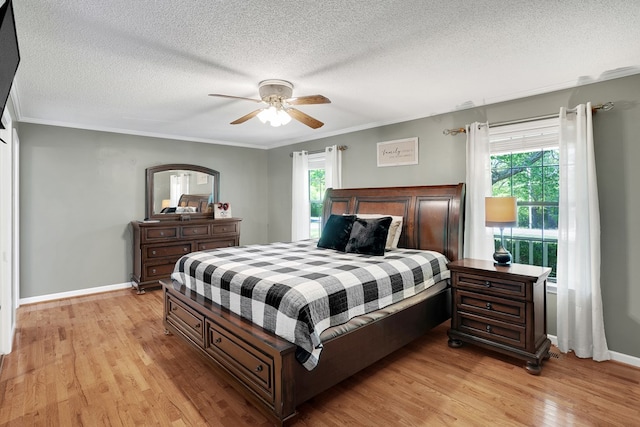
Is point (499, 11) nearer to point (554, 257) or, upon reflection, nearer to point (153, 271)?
point (554, 257)

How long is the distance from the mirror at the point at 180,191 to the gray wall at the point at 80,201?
0.48 feet

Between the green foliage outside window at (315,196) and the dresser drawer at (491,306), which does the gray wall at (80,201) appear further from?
the dresser drawer at (491,306)

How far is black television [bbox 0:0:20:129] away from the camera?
1159mm

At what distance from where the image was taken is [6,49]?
1287 mm

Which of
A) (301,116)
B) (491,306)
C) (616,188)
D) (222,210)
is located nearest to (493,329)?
(491,306)

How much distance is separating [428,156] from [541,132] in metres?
1.18

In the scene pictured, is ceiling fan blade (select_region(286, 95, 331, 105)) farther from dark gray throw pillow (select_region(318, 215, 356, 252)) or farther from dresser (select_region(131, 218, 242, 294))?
dresser (select_region(131, 218, 242, 294))

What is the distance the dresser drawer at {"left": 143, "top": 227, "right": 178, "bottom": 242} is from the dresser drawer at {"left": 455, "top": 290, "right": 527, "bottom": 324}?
3998mm

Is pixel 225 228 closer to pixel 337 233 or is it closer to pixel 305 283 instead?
pixel 337 233

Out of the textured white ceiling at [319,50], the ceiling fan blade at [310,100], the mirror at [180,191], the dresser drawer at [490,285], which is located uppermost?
the textured white ceiling at [319,50]

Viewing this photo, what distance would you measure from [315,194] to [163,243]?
249cm

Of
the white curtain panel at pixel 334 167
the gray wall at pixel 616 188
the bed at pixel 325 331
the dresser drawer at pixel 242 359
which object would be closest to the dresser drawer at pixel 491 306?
the bed at pixel 325 331

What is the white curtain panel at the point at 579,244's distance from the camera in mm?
2744

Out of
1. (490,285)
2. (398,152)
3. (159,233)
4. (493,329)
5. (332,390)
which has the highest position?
(398,152)
